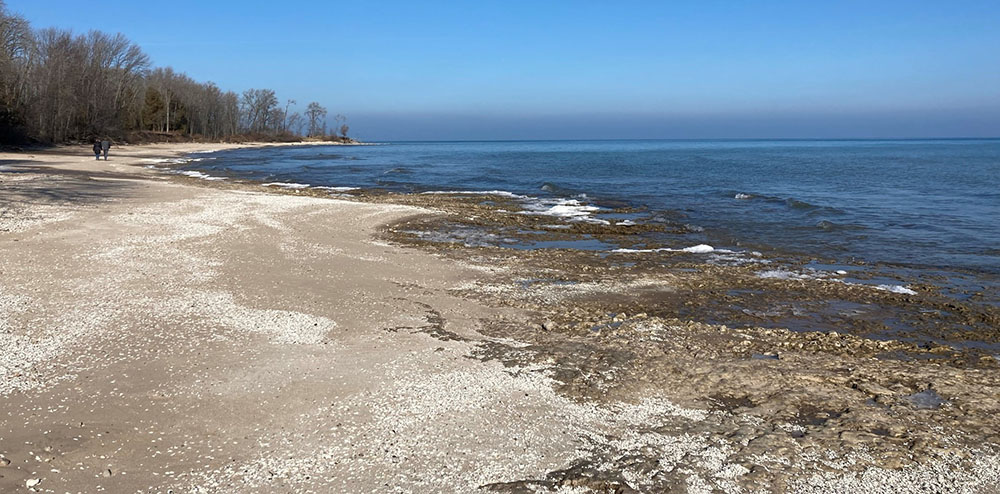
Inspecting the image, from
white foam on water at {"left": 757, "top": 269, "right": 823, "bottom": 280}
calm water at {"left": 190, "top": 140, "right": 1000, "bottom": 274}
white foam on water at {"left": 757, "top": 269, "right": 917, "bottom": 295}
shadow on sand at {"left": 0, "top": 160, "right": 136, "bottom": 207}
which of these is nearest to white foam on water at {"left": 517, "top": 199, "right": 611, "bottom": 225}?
calm water at {"left": 190, "top": 140, "right": 1000, "bottom": 274}

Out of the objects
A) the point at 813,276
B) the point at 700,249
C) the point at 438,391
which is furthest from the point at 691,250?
the point at 438,391

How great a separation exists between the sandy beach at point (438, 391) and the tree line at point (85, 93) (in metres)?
49.9

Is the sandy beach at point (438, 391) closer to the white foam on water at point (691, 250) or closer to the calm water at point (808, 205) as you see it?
the white foam on water at point (691, 250)

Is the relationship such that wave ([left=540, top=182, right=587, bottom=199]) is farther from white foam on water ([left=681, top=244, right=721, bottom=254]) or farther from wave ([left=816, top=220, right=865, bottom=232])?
white foam on water ([left=681, top=244, right=721, bottom=254])

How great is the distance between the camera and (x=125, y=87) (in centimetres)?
8250

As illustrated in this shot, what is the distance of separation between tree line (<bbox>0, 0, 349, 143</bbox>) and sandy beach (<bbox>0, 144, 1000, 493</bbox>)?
49.9 m

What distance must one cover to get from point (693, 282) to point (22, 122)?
5719cm

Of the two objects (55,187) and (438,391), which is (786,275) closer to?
(438,391)

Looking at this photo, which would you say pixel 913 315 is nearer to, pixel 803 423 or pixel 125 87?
pixel 803 423

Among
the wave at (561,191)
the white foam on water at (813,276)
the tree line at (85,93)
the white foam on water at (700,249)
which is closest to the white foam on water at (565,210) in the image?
the wave at (561,191)

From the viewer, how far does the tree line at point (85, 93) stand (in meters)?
52.5

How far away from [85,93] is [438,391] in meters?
72.0

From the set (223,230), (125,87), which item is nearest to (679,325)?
(223,230)

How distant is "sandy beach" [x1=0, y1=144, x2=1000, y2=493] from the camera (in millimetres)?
4879
